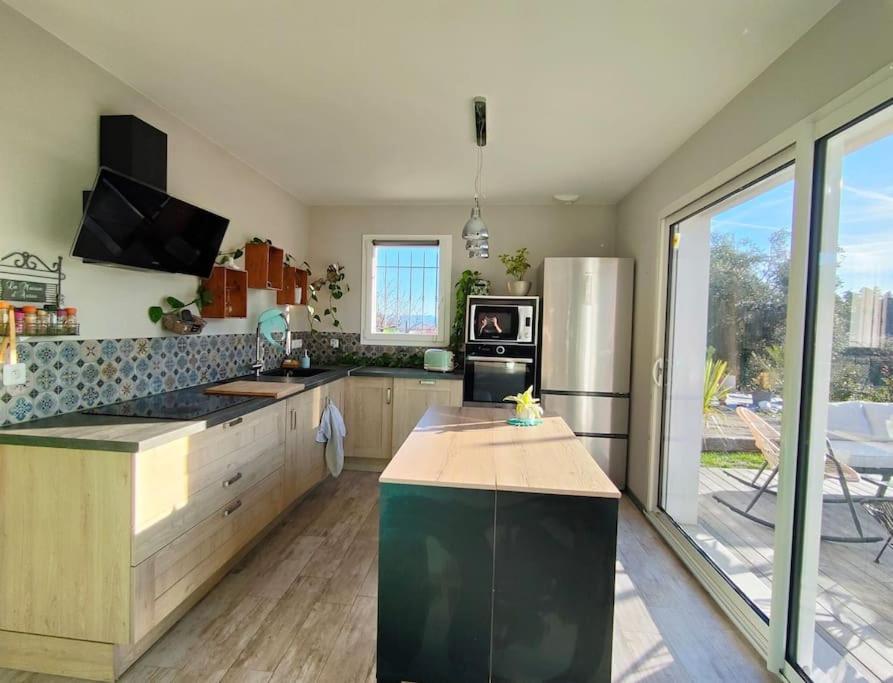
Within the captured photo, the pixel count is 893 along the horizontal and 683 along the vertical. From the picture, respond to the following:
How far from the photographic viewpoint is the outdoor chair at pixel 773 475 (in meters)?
1.50

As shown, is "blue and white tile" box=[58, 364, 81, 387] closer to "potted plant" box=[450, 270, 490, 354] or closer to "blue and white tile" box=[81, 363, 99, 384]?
"blue and white tile" box=[81, 363, 99, 384]

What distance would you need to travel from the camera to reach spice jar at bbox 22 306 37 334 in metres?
1.72

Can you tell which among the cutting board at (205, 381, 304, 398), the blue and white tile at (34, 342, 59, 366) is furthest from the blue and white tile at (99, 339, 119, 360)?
the cutting board at (205, 381, 304, 398)

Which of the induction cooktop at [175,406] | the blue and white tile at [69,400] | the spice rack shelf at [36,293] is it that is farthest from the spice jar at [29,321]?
the induction cooktop at [175,406]

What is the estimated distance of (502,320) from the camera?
3857mm

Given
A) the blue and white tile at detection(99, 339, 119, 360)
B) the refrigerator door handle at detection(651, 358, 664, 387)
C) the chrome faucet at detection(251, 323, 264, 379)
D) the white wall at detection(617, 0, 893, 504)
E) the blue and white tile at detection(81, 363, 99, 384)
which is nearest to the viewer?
the white wall at detection(617, 0, 893, 504)

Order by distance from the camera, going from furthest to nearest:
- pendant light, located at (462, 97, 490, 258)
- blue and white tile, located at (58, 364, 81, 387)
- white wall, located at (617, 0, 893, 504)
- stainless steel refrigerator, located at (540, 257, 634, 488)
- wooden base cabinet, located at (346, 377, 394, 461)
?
wooden base cabinet, located at (346, 377, 394, 461), stainless steel refrigerator, located at (540, 257, 634, 488), pendant light, located at (462, 97, 490, 258), blue and white tile, located at (58, 364, 81, 387), white wall, located at (617, 0, 893, 504)

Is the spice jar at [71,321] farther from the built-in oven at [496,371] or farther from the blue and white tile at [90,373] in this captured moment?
the built-in oven at [496,371]

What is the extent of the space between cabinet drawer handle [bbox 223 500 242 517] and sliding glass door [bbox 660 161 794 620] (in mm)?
2524

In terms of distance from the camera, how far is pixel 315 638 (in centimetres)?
190

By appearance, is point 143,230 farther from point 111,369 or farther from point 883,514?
point 883,514

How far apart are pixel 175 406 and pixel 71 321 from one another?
0.57 meters

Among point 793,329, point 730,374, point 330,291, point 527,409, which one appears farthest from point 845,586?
point 330,291

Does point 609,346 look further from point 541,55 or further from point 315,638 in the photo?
point 315,638
